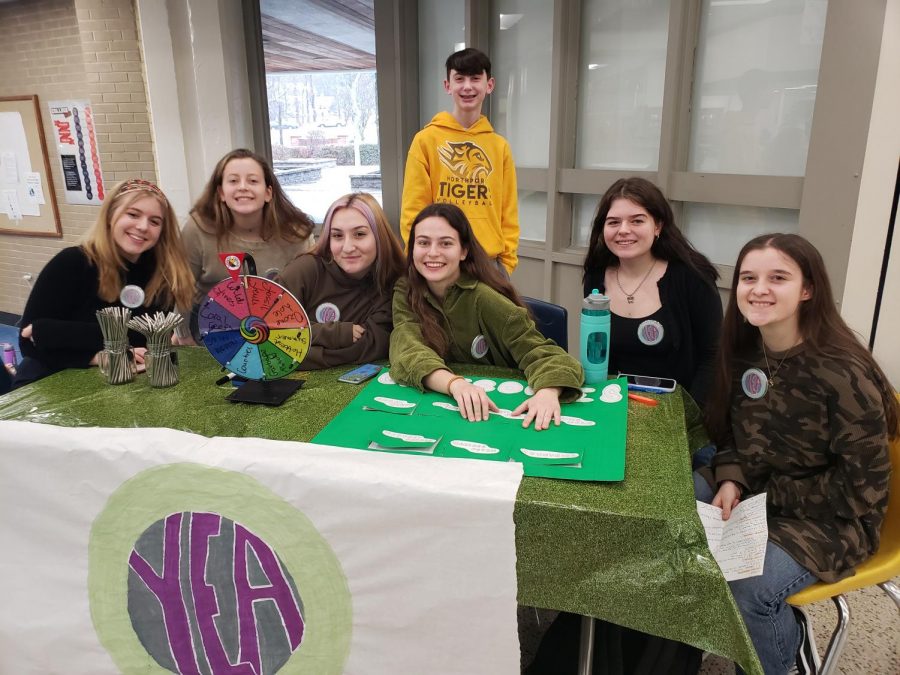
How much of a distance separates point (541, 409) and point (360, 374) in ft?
1.88

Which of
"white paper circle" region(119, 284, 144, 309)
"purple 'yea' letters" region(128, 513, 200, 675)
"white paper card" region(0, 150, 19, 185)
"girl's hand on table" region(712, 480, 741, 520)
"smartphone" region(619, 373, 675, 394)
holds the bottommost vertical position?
"purple 'yea' letters" region(128, 513, 200, 675)

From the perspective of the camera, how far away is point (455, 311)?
193 cm

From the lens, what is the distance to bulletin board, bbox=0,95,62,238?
220 inches

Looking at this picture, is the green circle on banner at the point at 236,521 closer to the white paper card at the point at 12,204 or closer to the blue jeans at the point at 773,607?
the blue jeans at the point at 773,607

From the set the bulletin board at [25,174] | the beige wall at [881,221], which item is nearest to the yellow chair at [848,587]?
the beige wall at [881,221]

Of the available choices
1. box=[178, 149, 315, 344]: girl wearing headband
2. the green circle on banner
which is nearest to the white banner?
the green circle on banner

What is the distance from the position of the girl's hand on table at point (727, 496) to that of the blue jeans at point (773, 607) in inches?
6.1

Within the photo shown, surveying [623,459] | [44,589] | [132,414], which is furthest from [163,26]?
[623,459]

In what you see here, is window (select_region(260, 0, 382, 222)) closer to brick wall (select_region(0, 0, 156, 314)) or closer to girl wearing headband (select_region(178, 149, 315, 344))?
brick wall (select_region(0, 0, 156, 314))

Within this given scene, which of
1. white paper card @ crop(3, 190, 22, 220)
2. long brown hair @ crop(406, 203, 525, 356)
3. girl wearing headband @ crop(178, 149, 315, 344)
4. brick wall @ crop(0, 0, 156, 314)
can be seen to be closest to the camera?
long brown hair @ crop(406, 203, 525, 356)

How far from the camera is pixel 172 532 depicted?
4.61ft

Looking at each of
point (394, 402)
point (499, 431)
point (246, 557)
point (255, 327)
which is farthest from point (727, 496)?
point (255, 327)

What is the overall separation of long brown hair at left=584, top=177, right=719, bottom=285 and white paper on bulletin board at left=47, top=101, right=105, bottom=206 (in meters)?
4.61

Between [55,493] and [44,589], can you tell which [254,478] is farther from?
[44,589]
